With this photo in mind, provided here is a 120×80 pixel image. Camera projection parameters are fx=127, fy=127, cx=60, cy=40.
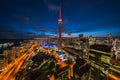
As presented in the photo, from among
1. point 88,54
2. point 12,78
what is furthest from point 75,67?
point 12,78

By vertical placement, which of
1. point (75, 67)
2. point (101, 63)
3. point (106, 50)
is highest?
point (106, 50)

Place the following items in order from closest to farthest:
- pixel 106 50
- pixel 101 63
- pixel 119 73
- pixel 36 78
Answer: pixel 119 73 → pixel 36 78 → pixel 101 63 → pixel 106 50

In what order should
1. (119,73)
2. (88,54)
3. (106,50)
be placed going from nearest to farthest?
(119,73) → (106,50) → (88,54)

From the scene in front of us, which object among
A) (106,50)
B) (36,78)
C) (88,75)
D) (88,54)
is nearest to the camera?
(36,78)

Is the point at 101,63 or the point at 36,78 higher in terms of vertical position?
the point at 101,63

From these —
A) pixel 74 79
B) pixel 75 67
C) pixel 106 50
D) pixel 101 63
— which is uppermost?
pixel 106 50

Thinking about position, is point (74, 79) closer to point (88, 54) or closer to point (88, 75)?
point (88, 75)

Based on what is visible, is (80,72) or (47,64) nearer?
(80,72)

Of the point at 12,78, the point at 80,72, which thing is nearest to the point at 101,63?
the point at 80,72

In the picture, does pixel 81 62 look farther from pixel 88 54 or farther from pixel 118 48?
pixel 118 48
